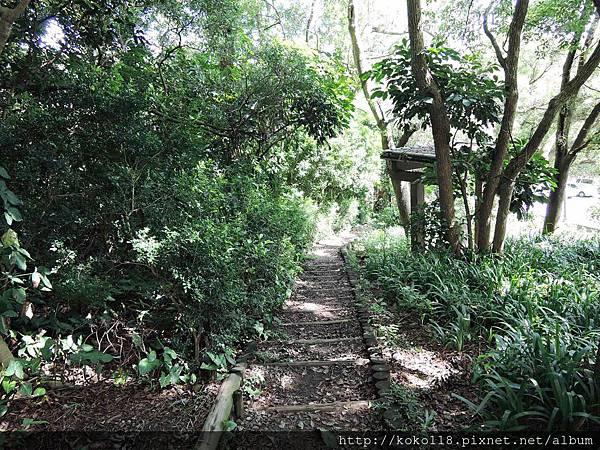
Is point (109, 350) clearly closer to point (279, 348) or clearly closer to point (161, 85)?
point (279, 348)

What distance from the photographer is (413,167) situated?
7414 millimetres

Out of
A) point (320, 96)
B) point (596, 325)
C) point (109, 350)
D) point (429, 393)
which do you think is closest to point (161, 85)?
point (320, 96)

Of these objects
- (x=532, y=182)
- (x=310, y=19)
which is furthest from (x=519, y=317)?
(x=310, y=19)

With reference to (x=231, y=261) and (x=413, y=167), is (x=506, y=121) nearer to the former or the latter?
(x=413, y=167)

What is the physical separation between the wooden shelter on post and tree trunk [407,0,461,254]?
2.02ft

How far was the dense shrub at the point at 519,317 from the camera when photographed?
225cm

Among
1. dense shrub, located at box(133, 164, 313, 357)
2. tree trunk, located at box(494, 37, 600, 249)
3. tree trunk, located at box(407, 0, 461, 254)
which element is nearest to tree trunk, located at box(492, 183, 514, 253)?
tree trunk, located at box(494, 37, 600, 249)

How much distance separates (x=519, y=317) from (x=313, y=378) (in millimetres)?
2286

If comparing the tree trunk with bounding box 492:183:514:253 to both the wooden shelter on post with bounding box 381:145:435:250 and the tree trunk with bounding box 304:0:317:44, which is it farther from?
the tree trunk with bounding box 304:0:317:44

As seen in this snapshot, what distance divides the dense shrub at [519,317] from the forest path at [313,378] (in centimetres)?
88

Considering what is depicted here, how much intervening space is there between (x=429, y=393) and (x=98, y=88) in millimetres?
3797

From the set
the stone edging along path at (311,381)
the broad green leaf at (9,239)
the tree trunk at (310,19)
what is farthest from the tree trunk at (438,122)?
the tree trunk at (310,19)

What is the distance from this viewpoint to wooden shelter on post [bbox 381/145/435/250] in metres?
6.35

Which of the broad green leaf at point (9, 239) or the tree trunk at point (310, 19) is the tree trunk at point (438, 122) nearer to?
the broad green leaf at point (9, 239)
